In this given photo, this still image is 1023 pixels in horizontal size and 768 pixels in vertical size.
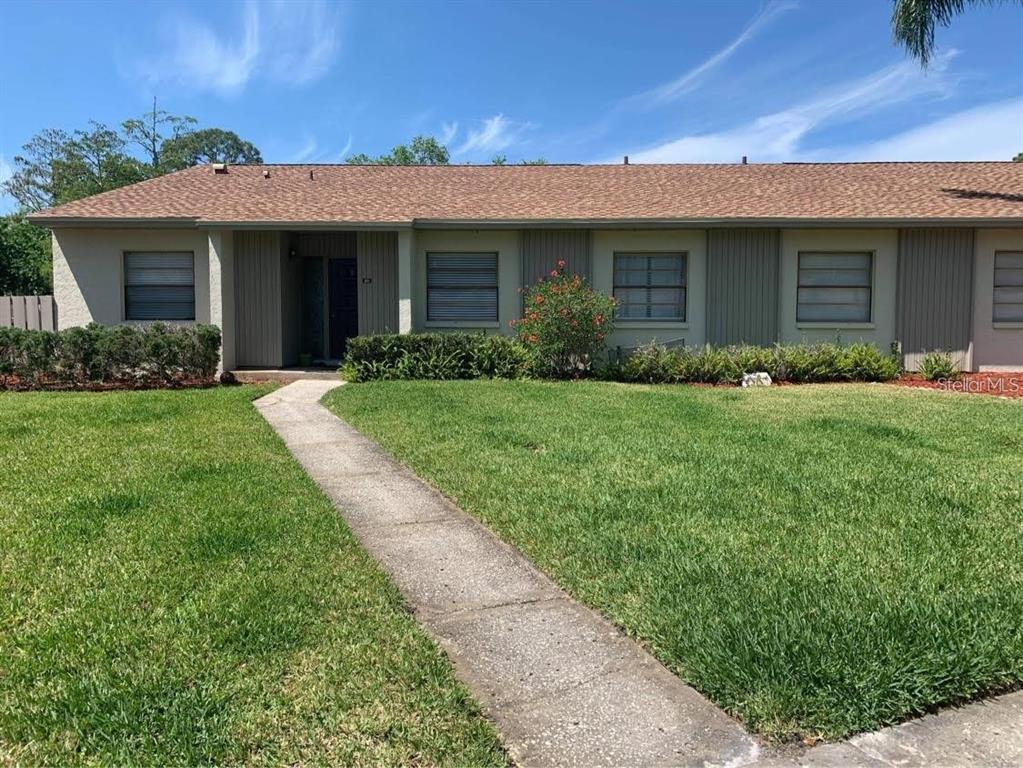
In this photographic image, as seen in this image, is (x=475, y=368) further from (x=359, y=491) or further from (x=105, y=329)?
(x=359, y=491)

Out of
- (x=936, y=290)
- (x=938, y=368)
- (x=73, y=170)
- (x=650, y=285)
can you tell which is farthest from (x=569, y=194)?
(x=73, y=170)

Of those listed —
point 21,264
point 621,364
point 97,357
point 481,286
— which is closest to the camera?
point 97,357

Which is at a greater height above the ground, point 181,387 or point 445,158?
point 445,158

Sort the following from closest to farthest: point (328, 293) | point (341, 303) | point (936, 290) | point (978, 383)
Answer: point (978, 383) < point (936, 290) < point (328, 293) < point (341, 303)

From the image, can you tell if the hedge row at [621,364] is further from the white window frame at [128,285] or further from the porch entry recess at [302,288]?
the white window frame at [128,285]

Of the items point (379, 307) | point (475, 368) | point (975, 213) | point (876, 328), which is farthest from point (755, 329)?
A: point (379, 307)

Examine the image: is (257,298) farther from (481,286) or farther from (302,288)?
(481,286)

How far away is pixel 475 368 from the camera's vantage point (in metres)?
13.0

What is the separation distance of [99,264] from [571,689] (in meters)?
14.4

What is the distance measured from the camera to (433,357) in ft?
42.5

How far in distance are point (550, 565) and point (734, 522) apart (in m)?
1.35

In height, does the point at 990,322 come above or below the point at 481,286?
below

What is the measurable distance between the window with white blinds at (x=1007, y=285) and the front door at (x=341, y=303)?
12706mm

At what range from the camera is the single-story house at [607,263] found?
540 inches
